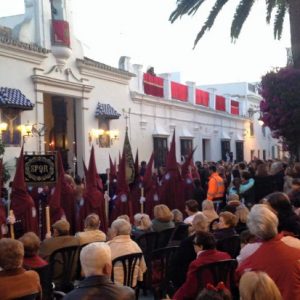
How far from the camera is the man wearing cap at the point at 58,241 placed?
6.24 metres

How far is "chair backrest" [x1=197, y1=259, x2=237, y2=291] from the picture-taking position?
15.0ft

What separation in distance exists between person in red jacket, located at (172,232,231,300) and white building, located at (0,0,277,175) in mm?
11984

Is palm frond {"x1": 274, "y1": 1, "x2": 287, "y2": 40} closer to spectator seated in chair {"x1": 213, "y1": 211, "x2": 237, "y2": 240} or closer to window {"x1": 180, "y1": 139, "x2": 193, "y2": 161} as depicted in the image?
spectator seated in chair {"x1": 213, "y1": 211, "x2": 237, "y2": 240}

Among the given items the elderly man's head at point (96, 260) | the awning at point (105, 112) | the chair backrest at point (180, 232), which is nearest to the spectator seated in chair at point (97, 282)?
the elderly man's head at point (96, 260)

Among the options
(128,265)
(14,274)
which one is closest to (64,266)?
(128,265)

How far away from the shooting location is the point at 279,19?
45.8 ft

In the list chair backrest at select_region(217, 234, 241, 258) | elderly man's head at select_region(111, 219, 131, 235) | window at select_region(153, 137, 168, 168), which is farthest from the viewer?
window at select_region(153, 137, 168, 168)

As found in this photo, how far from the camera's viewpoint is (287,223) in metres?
5.20

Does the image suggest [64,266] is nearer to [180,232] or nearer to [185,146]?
[180,232]

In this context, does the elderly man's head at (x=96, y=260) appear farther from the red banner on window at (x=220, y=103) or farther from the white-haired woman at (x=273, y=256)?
the red banner on window at (x=220, y=103)

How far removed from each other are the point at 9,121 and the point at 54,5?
17.0 feet

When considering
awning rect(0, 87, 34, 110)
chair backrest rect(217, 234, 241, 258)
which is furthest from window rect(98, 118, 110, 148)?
chair backrest rect(217, 234, 241, 258)

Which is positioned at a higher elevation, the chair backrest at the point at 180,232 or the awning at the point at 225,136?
the awning at the point at 225,136

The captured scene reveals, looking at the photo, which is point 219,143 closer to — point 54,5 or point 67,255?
point 54,5
